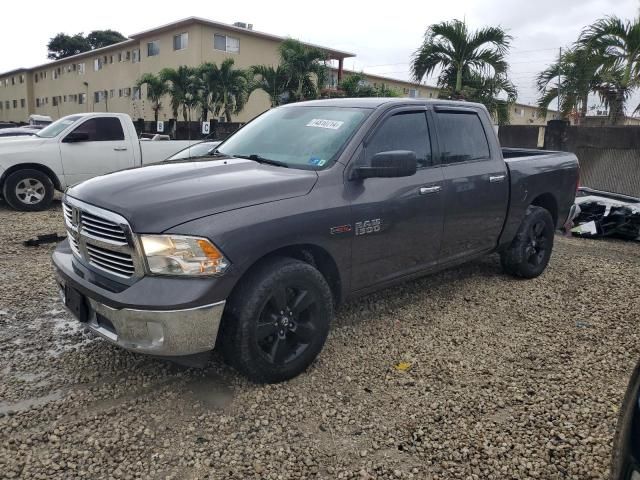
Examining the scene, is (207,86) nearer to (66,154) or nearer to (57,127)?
(57,127)

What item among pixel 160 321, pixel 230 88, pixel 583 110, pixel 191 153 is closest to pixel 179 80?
pixel 230 88

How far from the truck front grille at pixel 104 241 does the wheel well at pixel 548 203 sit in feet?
14.6

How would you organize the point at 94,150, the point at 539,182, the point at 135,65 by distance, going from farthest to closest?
the point at 135,65
the point at 94,150
the point at 539,182

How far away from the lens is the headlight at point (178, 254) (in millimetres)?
2789

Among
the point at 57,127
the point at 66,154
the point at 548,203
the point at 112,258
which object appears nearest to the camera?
the point at 112,258

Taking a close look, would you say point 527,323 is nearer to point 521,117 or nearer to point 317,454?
point 317,454

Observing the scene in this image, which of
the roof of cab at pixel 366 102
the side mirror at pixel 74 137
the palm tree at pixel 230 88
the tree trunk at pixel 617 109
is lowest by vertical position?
the side mirror at pixel 74 137

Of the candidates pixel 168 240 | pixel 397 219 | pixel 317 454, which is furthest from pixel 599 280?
pixel 168 240

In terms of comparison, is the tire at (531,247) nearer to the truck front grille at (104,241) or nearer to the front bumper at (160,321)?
the front bumper at (160,321)

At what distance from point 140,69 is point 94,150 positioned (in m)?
27.6

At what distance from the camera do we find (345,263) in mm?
3568

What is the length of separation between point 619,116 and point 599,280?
26.8 ft

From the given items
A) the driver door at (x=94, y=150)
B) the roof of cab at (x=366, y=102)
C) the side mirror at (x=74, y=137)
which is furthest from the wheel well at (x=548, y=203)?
the side mirror at (x=74, y=137)

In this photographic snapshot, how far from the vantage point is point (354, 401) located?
3.17 metres
